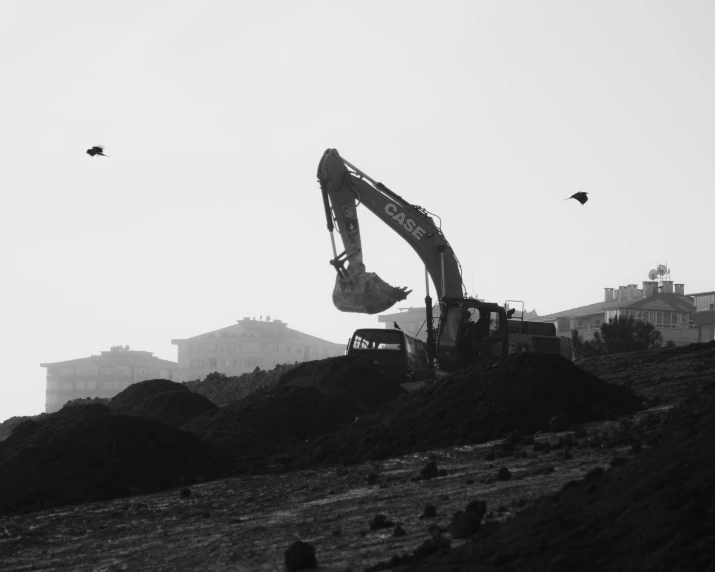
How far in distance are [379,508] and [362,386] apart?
1577cm

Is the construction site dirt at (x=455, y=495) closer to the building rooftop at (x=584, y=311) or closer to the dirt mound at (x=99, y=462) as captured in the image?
the dirt mound at (x=99, y=462)

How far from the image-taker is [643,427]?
14.5 metres

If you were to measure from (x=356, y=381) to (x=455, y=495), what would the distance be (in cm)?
1590

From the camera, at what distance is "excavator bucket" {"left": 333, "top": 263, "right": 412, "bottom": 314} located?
2983 centimetres

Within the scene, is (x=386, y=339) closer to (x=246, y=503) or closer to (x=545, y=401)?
(x=545, y=401)

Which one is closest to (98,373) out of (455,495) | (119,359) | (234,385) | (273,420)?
(119,359)

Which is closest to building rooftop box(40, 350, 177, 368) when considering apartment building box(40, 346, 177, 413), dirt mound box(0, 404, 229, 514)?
apartment building box(40, 346, 177, 413)

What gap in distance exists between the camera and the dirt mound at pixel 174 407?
25.9 meters

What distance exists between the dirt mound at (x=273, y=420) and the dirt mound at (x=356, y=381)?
280 cm

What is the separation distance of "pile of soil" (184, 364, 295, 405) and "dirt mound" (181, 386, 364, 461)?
60.1 feet

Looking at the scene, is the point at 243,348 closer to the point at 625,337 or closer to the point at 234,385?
the point at 625,337

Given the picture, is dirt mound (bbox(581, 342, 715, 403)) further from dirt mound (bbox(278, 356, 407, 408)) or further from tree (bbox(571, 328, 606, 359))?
tree (bbox(571, 328, 606, 359))

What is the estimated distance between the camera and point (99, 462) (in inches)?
676

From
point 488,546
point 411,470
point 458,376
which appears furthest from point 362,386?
point 488,546
